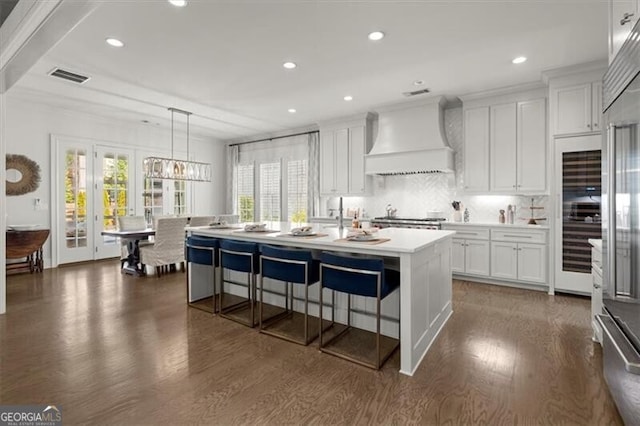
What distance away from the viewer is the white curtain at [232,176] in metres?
8.64

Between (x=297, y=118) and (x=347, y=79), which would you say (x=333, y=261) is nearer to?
(x=347, y=79)

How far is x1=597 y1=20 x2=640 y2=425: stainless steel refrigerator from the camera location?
157 centimetres

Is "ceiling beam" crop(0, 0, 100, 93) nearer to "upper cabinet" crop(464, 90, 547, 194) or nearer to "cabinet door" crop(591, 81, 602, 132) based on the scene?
"upper cabinet" crop(464, 90, 547, 194)

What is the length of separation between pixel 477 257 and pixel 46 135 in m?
7.57

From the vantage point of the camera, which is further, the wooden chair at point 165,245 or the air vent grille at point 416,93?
the wooden chair at point 165,245

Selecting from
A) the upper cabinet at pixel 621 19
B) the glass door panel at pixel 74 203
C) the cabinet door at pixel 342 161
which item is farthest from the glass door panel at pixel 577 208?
the glass door panel at pixel 74 203

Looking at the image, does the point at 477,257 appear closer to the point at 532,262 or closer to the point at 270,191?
the point at 532,262

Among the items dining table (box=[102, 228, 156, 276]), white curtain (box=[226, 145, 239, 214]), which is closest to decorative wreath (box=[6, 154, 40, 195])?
dining table (box=[102, 228, 156, 276])

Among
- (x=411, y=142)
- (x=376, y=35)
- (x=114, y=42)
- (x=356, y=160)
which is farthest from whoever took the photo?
(x=356, y=160)

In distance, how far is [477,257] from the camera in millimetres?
4855

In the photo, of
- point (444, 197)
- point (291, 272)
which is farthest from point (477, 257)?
point (291, 272)

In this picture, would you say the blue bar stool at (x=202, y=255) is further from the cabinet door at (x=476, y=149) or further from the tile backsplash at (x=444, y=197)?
the cabinet door at (x=476, y=149)

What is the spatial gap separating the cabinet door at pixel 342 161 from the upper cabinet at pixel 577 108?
335cm

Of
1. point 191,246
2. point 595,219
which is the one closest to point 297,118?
point 191,246
